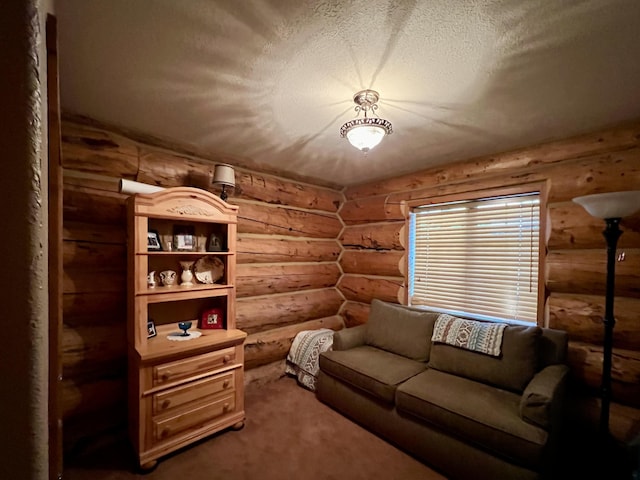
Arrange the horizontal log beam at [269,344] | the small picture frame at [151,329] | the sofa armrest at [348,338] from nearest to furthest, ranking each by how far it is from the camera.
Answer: the small picture frame at [151,329] < the sofa armrest at [348,338] < the horizontal log beam at [269,344]

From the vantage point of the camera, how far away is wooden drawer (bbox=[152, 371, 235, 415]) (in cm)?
194

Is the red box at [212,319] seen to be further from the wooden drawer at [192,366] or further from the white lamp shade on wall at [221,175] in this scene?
the white lamp shade on wall at [221,175]

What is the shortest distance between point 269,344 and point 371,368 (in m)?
1.24

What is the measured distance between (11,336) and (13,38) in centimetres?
38

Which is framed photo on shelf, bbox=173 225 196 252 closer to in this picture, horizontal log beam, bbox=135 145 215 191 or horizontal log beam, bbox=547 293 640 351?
horizontal log beam, bbox=135 145 215 191

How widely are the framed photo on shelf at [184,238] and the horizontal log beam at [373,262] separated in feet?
6.81

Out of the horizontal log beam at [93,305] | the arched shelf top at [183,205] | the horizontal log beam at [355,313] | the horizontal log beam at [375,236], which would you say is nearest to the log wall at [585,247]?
the horizontal log beam at [375,236]

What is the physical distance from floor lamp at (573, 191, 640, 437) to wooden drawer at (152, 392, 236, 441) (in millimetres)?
2642

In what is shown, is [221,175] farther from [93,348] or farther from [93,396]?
[93,396]

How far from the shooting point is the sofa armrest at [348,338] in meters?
2.83

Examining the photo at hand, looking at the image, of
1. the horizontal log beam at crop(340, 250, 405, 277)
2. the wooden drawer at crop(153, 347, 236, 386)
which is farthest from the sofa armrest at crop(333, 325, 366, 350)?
the wooden drawer at crop(153, 347, 236, 386)

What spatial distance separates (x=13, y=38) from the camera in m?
0.36

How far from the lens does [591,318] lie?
83.8 inches

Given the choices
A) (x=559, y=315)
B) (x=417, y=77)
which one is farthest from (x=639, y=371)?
(x=417, y=77)
